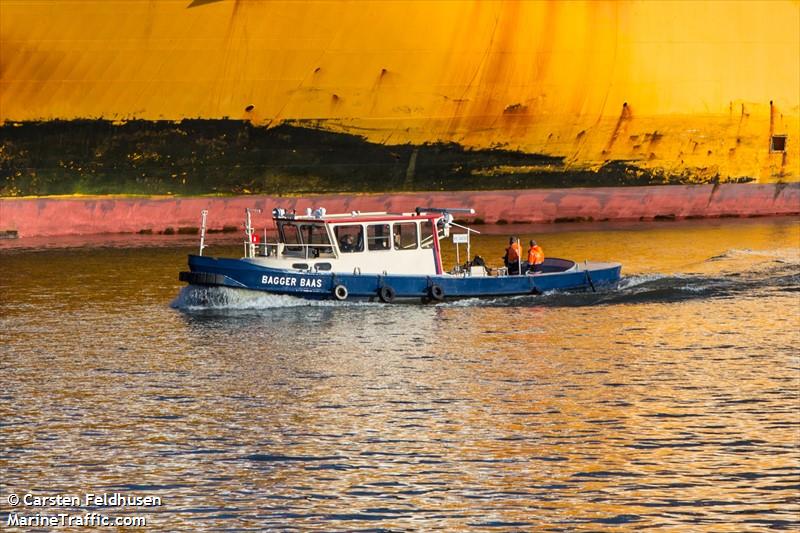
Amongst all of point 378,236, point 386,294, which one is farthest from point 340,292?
point 378,236

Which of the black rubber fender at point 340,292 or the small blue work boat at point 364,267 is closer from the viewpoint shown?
the small blue work boat at point 364,267

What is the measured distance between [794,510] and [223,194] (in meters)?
30.6

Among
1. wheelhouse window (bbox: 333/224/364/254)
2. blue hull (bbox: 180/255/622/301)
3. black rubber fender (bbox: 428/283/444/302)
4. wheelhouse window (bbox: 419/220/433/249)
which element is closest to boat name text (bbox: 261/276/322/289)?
blue hull (bbox: 180/255/622/301)

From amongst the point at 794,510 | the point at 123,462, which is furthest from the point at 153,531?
the point at 794,510

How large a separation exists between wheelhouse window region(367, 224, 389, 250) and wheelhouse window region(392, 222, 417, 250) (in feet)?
0.59

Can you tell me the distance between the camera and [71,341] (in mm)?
26812

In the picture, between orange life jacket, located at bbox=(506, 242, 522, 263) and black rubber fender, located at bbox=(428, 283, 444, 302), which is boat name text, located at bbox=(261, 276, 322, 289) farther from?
orange life jacket, located at bbox=(506, 242, 522, 263)

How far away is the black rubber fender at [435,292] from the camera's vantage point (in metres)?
30.9

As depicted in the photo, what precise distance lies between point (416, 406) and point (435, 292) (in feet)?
33.3

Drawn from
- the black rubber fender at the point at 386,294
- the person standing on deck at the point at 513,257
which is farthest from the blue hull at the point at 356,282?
the person standing on deck at the point at 513,257

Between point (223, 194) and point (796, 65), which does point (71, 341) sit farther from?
point (796, 65)

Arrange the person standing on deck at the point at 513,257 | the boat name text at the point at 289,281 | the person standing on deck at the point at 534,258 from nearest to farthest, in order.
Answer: the boat name text at the point at 289,281, the person standing on deck at the point at 513,257, the person standing on deck at the point at 534,258

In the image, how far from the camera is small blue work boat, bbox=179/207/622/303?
99.2ft

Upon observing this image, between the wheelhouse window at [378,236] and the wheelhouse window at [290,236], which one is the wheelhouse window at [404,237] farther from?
the wheelhouse window at [290,236]
